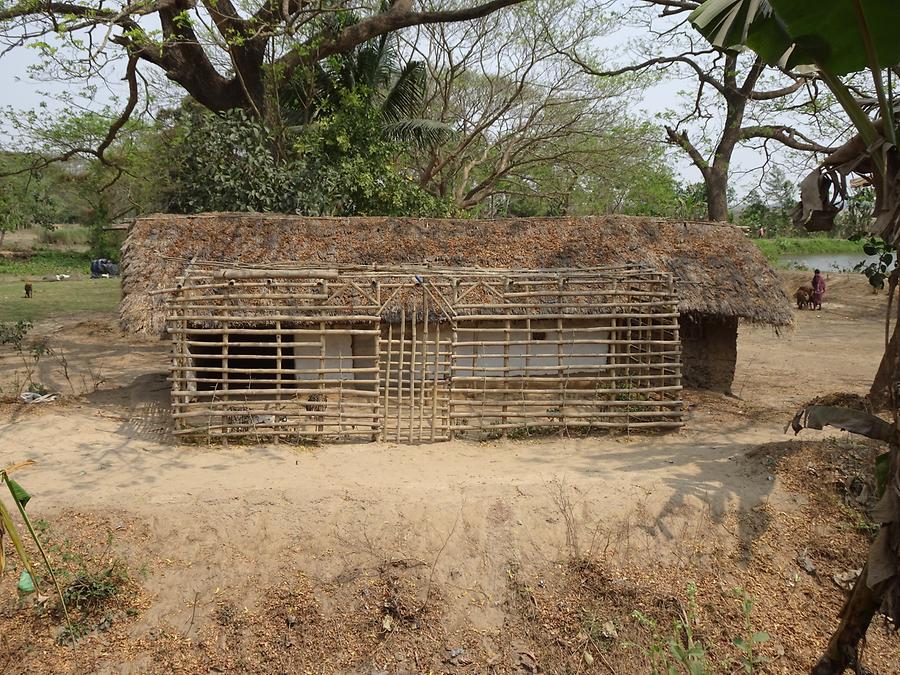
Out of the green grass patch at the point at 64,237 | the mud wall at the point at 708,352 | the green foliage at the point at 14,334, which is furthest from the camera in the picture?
the green grass patch at the point at 64,237

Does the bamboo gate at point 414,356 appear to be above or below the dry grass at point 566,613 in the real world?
above

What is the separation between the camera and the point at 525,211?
88.2 feet

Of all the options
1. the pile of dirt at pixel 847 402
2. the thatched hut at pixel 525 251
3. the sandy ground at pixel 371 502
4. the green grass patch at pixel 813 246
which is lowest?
the sandy ground at pixel 371 502

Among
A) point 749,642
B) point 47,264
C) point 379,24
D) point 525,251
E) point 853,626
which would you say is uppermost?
point 379,24

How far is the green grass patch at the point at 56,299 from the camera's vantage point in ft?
49.0

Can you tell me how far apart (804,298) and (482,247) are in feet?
41.9

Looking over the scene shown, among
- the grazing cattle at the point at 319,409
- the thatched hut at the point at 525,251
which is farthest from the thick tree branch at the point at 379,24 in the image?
the grazing cattle at the point at 319,409

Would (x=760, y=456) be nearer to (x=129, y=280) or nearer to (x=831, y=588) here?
(x=831, y=588)

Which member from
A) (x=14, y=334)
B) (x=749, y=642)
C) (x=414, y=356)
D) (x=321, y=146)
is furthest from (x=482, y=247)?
(x=14, y=334)

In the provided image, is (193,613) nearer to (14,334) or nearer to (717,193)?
(14,334)

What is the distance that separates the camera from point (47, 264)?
26578 millimetres

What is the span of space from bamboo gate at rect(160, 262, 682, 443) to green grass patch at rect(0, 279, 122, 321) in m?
8.53

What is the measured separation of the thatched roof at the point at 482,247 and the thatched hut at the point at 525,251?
0.05 feet

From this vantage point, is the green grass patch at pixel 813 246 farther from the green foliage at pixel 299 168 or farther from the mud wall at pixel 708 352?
the green foliage at pixel 299 168
